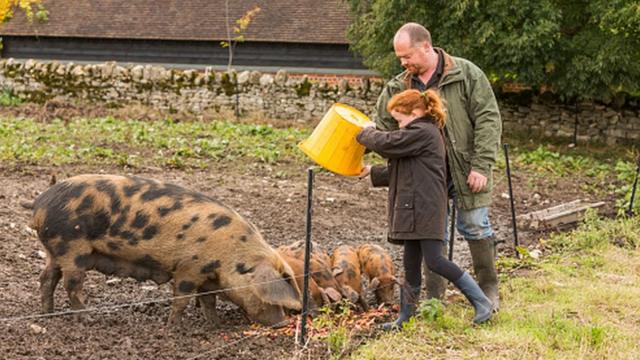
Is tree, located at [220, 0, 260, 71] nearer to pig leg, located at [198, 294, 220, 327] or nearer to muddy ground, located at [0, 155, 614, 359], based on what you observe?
muddy ground, located at [0, 155, 614, 359]

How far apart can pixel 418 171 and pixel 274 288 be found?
45.6 inches

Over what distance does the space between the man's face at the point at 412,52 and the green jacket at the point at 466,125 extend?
0.64 ft

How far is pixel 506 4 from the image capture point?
17266 mm

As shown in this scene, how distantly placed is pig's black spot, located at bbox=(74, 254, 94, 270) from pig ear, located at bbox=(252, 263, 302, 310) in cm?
107

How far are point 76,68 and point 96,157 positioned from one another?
10584mm

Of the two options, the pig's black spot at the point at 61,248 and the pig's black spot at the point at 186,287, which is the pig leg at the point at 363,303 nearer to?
the pig's black spot at the point at 186,287

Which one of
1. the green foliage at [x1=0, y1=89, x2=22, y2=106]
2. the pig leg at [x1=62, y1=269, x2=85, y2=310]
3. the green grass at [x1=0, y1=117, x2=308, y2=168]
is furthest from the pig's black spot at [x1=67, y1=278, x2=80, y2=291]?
the green foliage at [x1=0, y1=89, x2=22, y2=106]

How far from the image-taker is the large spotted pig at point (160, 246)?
5793 mm

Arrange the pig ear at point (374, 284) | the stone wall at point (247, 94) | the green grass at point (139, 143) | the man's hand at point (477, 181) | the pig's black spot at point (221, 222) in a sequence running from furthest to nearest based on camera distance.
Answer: the stone wall at point (247, 94), the green grass at point (139, 143), the pig ear at point (374, 284), the man's hand at point (477, 181), the pig's black spot at point (221, 222)

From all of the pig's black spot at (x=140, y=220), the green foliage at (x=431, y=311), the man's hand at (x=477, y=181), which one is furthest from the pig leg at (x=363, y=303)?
the pig's black spot at (x=140, y=220)

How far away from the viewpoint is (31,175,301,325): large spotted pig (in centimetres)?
579

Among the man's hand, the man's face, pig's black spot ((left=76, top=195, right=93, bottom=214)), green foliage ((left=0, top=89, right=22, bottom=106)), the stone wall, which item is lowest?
green foliage ((left=0, top=89, right=22, bottom=106))

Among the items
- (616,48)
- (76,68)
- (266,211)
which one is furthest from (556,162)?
(76,68)

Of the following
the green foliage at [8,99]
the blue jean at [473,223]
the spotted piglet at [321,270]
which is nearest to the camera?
the blue jean at [473,223]
